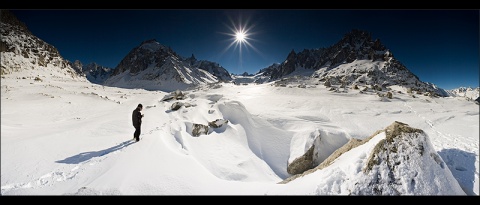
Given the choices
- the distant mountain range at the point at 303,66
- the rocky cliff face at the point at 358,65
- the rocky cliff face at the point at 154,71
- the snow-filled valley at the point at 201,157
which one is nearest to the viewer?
the snow-filled valley at the point at 201,157

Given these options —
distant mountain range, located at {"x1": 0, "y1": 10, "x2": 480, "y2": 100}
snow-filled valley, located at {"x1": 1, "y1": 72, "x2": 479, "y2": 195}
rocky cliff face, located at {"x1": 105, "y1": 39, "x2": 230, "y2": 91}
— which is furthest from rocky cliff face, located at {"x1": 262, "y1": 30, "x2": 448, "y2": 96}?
rocky cliff face, located at {"x1": 105, "y1": 39, "x2": 230, "y2": 91}

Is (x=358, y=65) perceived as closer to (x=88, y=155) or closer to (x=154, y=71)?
(x=154, y=71)

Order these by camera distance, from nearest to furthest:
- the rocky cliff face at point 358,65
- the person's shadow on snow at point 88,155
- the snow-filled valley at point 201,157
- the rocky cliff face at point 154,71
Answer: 1. the snow-filled valley at point 201,157
2. the person's shadow on snow at point 88,155
3. the rocky cliff face at point 358,65
4. the rocky cliff face at point 154,71

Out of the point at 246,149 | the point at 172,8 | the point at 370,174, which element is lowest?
the point at 246,149

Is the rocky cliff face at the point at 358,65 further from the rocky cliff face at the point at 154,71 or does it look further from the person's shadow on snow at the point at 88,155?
the person's shadow on snow at the point at 88,155

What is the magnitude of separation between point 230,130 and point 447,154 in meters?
7.38

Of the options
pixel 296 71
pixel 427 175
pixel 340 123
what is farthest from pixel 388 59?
pixel 427 175

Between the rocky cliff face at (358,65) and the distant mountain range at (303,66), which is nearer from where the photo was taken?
the distant mountain range at (303,66)

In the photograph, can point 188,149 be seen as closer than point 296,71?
Yes

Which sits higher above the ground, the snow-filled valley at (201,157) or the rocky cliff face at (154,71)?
the rocky cliff face at (154,71)

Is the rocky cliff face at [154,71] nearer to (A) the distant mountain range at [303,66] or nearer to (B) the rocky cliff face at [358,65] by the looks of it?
(A) the distant mountain range at [303,66]

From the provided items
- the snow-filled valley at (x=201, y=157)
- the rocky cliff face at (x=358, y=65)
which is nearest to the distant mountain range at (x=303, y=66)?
the rocky cliff face at (x=358, y=65)
